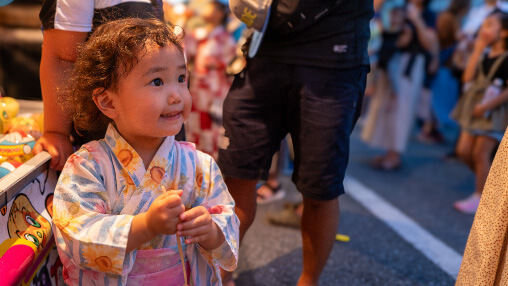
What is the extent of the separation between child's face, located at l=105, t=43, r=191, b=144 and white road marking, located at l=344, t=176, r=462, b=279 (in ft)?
5.53

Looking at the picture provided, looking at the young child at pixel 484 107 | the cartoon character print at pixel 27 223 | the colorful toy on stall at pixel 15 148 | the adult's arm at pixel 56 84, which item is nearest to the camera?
the cartoon character print at pixel 27 223

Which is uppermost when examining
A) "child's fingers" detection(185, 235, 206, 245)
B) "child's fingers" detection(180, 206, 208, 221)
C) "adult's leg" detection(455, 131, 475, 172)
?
"child's fingers" detection(180, 206, 208, 221)

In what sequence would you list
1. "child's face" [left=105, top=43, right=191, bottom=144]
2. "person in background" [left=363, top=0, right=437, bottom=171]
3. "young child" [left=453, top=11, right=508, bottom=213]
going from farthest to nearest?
1. "person in background" [left=363, top=0, right=437, bottom=171]
2. "young child" [left=453, top=11, right=508, bottom=213]
3. "child's face" [left=105, top=43, right=191, bottom=144]

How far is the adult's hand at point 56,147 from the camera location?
1.56m

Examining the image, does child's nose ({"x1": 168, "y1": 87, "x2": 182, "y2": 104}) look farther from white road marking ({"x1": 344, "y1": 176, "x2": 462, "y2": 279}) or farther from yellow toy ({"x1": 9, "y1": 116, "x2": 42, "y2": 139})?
white road marking ({"x1": 344, "y1": 176, "x2": 462, "y2": 279})

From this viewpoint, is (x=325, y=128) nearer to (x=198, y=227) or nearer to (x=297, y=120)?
(x=297, y=120)

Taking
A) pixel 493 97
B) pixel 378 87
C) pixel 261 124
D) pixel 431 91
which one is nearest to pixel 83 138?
pixel 261 124

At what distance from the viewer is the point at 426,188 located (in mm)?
3861

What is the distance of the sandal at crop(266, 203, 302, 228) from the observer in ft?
9.46

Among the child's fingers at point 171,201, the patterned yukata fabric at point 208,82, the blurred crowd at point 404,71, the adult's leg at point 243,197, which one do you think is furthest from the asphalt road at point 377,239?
the child's fingers at point 171,201

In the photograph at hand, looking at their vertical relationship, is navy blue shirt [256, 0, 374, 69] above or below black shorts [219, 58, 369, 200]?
above

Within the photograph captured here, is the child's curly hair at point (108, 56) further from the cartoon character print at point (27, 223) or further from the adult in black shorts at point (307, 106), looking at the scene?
the adult in black shorts at point (307, 106)

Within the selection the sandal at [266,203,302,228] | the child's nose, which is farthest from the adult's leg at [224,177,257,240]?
the sandal at [266,203,302,228]

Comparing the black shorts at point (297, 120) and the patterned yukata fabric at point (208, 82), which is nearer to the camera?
the black shorts at point (297, 120)
